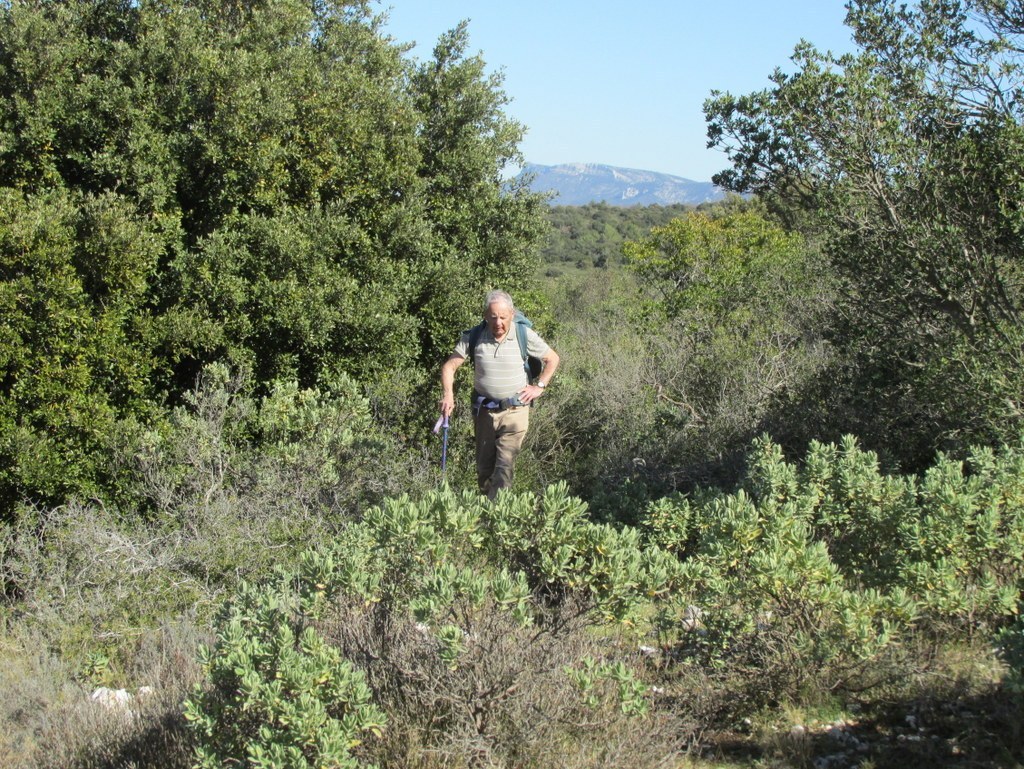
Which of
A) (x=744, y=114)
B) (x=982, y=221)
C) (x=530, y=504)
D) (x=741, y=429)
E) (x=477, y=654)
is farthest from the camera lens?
(x=741, y=429)

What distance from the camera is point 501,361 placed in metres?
6.23

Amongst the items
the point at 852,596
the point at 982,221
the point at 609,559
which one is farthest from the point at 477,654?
the point at 982,221

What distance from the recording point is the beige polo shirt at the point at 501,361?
6.22m

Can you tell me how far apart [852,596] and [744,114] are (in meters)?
4.14

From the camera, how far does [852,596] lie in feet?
11.4

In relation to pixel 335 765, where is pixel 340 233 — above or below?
above

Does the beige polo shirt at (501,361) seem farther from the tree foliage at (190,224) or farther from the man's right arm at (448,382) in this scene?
the tree foliage at (190,224)

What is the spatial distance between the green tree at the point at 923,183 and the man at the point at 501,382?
212 cm

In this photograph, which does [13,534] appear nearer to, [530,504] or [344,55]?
[530,504]

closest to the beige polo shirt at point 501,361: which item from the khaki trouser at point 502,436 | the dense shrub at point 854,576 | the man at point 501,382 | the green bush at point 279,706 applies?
the man at point 501,382

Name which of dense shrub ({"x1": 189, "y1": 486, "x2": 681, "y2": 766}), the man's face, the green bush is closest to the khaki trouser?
the man's face

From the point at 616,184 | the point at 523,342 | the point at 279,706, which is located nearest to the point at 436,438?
the point at 523,342

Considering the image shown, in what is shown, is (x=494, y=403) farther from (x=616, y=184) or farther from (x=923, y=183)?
(x=616, y=184)

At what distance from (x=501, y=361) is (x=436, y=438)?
9.95ft
